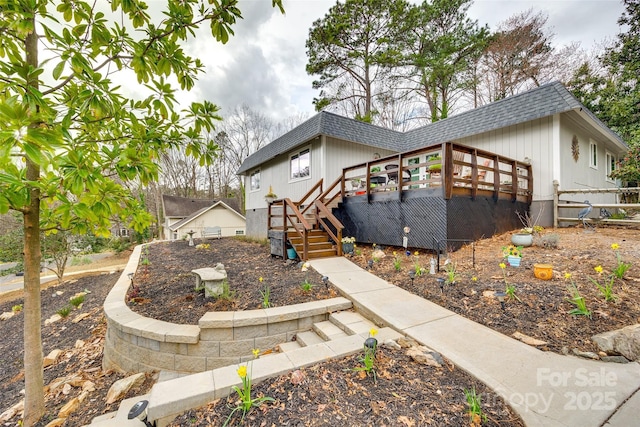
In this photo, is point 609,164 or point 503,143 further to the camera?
point 609,164

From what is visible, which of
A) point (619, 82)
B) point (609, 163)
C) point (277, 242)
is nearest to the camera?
point (277, 242)

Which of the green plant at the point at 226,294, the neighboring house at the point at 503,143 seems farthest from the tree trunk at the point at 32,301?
the neighboring house at the point at 503,143

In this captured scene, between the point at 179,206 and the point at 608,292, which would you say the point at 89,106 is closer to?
the point at 608,292

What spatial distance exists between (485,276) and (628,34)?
1776 centimetres

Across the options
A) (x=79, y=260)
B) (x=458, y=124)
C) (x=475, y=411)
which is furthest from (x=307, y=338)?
(x=79, y=260)

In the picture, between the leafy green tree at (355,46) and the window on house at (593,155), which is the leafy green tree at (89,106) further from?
the window on house at (593,155)

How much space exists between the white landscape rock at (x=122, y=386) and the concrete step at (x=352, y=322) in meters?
2.31

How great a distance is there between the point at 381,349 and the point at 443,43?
52.5ft

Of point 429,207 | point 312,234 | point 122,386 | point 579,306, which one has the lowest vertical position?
point 122,386

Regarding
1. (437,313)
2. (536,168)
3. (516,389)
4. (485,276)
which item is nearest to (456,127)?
(536,168)

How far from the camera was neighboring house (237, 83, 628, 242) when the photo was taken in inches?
271

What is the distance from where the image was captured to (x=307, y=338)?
308cm

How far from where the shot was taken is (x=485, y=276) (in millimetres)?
3920

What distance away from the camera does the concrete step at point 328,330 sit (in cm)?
295
